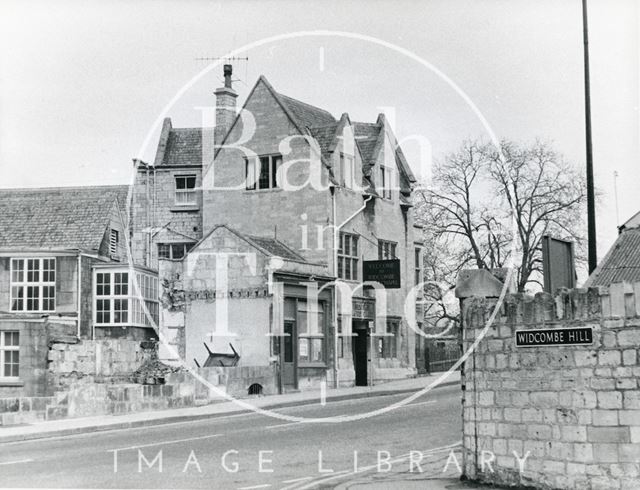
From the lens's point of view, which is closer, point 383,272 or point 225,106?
point 383,272

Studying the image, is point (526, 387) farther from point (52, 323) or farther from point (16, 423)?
point (52, 323)

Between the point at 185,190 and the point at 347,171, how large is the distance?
8.16 metres

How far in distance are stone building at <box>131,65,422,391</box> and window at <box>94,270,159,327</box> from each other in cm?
172

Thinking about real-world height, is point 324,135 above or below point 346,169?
above

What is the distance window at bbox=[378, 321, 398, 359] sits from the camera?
42.2 meters

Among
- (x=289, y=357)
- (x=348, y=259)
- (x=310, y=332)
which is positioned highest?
(x=348, y=259)

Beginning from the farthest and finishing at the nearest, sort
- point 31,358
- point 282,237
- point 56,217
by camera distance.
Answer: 1. point 282,237
2. point 56,217
3. point 31,358

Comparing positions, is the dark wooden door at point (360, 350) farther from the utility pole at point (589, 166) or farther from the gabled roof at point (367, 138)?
the utility pole at point (589, 166)

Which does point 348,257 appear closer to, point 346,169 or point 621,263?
point 346,169

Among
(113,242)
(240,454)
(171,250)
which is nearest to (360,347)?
(171,250)

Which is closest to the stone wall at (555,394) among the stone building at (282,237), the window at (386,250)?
the stone building at (282,237)

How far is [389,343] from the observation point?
141 feet

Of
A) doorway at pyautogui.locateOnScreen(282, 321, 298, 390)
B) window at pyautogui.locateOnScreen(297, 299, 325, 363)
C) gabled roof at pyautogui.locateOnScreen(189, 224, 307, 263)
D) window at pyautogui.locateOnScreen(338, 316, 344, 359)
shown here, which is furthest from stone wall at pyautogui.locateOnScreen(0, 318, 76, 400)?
window at pyautogui.locateOnScreen(338, 316, 344, 359)

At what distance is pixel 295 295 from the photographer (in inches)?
1409
